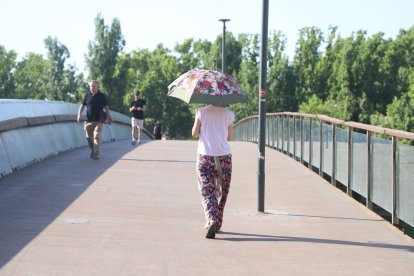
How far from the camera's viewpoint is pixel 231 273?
7.20 metres

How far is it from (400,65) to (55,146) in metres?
66.4

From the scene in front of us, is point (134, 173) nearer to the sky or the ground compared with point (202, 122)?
nearer to the ground

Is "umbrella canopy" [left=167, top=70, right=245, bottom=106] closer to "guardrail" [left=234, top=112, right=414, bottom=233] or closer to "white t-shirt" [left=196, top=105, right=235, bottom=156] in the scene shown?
"white t-shirt" [left=196, top=105, right=235, bottom=156]

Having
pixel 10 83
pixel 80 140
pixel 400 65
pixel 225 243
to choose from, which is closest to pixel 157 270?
pixel 225 243

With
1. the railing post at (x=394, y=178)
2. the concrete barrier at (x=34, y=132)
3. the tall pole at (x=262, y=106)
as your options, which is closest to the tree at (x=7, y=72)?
the concrete barrier at (x=34, y=132)

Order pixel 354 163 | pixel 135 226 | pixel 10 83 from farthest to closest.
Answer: pixel 10 83, pixel 354 163, pixel 135 226

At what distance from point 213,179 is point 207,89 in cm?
98

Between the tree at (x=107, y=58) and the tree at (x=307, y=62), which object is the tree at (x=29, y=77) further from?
the tree at (x=307, y=62)

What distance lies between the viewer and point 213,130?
9.15 m

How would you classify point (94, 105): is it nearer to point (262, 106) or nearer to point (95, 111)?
point (95, 111)

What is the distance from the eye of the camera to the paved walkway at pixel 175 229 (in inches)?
295

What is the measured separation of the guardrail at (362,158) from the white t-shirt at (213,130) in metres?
1.95

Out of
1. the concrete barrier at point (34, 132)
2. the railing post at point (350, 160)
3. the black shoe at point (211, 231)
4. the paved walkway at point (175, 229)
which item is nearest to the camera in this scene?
the paved walkway at point (175, 229)

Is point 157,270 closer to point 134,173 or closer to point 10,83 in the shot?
point 134,173
